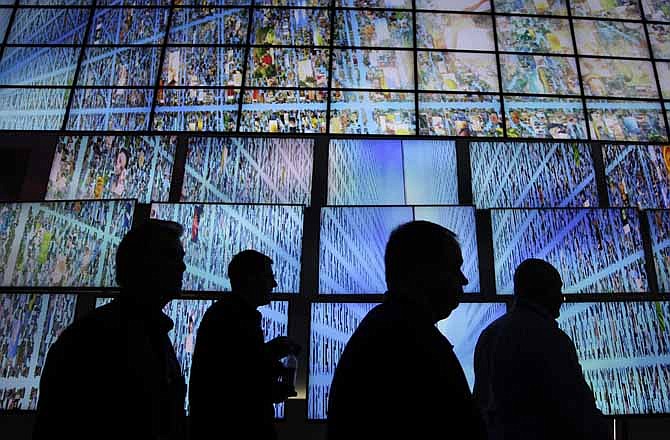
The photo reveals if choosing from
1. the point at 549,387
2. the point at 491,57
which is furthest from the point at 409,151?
the point at 549,387

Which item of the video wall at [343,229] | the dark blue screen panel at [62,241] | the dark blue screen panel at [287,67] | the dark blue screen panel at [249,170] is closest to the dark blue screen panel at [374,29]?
the dark blue screen panel at [287,67]

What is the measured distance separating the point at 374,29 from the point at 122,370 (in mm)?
4338

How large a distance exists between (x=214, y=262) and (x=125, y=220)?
2.80ft

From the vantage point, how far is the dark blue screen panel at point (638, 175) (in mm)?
4281

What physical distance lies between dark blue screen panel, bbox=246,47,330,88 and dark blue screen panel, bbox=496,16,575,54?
5.96 feet

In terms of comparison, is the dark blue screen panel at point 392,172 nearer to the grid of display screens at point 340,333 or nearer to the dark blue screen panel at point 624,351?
the grid of display screens at point 340,333

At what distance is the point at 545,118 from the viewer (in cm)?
455

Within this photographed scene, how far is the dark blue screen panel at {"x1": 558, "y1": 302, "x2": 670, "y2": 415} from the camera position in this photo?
3576 millimetres

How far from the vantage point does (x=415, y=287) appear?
137 cm

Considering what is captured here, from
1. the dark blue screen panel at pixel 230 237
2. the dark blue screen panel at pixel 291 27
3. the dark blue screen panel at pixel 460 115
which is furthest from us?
the dark blue screen panel at pixel 291 27

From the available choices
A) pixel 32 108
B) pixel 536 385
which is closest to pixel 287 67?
pixel 32 108

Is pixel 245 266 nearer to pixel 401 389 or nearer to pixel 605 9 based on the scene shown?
pixel 401 389

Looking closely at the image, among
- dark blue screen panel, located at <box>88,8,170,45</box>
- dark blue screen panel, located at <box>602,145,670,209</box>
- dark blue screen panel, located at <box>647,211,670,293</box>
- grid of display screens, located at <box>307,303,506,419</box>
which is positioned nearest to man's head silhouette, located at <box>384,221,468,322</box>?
grid of display screens, located at <box>307,303,506,419</box>

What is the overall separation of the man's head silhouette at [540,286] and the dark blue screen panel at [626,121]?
2.67 m
